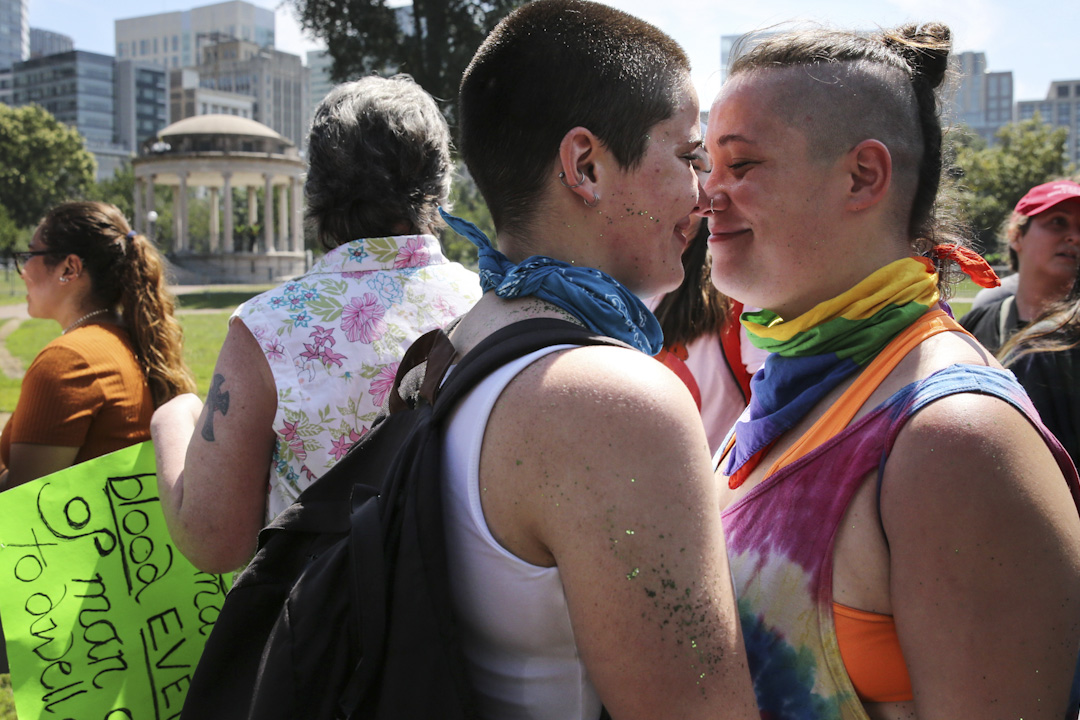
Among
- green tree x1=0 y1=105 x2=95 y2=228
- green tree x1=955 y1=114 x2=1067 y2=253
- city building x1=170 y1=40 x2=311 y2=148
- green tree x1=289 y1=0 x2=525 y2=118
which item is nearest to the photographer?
green tree x1=289 y1=0 x2=525 y2=118

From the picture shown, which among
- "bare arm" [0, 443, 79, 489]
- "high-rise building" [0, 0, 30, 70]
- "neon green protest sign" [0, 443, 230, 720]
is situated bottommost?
"neon green protest sign" [0, 443, 230, 720]

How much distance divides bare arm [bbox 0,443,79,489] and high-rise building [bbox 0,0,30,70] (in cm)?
20158

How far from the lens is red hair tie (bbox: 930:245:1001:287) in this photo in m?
1.72

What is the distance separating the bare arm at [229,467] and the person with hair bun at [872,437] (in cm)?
117

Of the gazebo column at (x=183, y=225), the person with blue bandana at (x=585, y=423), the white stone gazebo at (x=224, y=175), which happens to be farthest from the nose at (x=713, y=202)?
the gazebo column at (x=183, y=225)

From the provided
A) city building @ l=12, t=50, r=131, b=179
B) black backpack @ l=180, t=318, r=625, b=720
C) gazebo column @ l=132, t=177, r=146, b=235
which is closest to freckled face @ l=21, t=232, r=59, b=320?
black backpack @ l=180, t=318, r=625, b=720

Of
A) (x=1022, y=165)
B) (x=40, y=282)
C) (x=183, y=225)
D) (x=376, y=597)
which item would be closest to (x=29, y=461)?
(x=40, y=282)

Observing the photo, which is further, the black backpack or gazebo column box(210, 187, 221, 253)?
gazebo column box(210, 187, 221, 253)

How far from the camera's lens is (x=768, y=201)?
5.25 ft

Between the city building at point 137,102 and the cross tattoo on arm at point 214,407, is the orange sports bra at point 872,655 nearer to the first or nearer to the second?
the cross tattoo on arm at point 214,407

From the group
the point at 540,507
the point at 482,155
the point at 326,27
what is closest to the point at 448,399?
the point at 540,507

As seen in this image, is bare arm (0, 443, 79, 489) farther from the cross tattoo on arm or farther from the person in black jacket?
the person in black jacket

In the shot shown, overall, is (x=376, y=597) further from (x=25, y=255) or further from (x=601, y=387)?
(x=25, y=255)

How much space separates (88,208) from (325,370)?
2.09 meters
